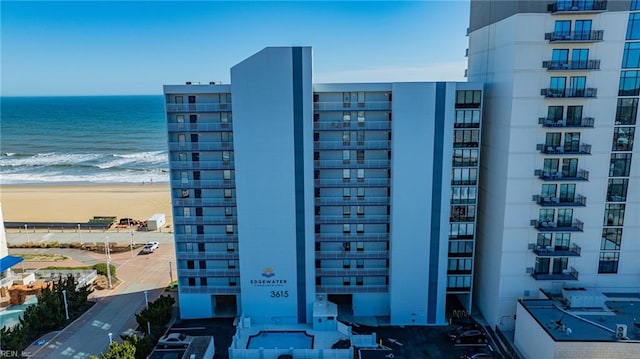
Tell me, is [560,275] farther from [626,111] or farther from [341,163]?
[341,163]

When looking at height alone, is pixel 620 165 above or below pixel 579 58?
below

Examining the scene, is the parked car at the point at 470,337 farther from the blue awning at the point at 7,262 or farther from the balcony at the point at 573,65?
the blue awning at the point at 7,262

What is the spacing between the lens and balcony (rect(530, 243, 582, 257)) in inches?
1298

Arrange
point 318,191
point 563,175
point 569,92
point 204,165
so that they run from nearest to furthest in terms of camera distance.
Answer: point 569,92 → point 563,175 → point 204,165 → point 318,191

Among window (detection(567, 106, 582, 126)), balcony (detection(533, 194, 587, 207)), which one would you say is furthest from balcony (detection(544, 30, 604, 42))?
balcony (detection(533, 194, 587, 207))

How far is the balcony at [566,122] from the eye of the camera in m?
31.2

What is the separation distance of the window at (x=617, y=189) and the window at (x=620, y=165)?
478 millimetres

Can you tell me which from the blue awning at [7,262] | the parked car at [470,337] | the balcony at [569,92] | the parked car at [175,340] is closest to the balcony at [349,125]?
the balcony at [569,92]

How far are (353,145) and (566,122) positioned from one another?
55.1 feet

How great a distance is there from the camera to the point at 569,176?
106 feet

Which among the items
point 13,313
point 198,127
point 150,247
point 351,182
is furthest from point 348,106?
point 13,313

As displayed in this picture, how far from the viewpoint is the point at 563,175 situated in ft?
106

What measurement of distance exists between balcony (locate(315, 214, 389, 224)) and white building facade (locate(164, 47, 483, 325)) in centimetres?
9

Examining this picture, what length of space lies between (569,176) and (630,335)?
11.9m
